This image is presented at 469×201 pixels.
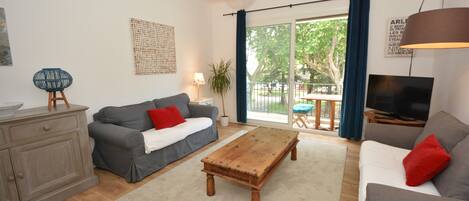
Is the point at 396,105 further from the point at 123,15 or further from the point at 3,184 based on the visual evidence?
the point at 3,184

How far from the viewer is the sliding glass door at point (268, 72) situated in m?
4.35

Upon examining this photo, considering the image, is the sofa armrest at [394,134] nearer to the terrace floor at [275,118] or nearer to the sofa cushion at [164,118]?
the terrace floor at [275,118]

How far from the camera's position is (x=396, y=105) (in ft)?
9.84

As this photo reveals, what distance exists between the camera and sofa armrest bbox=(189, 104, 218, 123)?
3.72 metres

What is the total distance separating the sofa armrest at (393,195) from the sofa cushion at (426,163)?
410mm

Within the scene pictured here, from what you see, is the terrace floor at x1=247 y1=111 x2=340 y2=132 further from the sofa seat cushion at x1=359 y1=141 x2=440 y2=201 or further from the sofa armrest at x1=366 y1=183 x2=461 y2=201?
the sofa armrest at x1=366 y1=183 x2=461 y2=201

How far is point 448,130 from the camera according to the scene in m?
1.75

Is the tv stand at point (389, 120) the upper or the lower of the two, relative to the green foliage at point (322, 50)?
lower

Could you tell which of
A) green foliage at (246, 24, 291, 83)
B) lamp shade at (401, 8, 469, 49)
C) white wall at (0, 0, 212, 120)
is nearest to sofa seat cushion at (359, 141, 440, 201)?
lamp shade at (401, 8, 469, 49)

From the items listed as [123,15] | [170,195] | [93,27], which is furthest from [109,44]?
[170,195]

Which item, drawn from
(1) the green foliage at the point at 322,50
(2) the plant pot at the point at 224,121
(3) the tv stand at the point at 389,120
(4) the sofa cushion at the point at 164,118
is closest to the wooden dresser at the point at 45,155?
(4) the sofa cushion at the point at 164,118

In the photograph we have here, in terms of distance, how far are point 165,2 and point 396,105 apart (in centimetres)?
397

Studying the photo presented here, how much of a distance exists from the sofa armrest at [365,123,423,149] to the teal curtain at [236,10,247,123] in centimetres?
264

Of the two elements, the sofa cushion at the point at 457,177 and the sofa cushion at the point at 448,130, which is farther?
the sofa cushion at the point at 448,130
